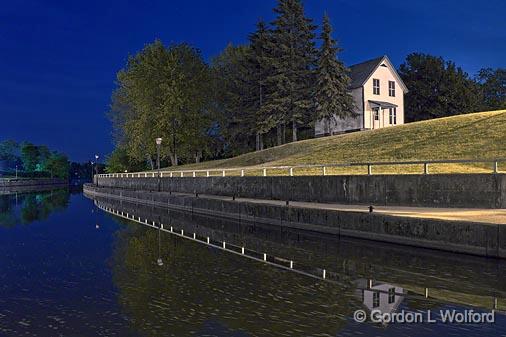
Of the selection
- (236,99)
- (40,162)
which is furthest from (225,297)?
(40,162)

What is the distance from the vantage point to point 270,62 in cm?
5100

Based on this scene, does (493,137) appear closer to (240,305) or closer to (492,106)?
(240,305)

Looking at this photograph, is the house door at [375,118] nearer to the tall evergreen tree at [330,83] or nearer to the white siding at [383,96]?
the white siding at [383,96]

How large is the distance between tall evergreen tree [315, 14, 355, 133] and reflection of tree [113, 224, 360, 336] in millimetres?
35365

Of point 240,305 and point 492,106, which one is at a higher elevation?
point 492,106

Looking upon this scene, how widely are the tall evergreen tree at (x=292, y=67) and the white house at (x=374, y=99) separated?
373 cm

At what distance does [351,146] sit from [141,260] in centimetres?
2667

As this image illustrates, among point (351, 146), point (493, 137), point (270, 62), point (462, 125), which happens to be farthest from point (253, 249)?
point (270, 62)

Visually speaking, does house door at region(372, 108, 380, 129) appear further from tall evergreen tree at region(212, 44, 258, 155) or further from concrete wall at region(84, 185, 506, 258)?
concrete wall at region(84, 185, 506, 258)

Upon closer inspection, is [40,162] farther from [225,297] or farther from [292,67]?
[225,297]

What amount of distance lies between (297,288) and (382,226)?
20.4ft

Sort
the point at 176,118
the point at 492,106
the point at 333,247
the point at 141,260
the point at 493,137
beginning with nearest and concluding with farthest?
the point at 141,260 → the point at 333,247 → the point at 493,137 → the point at 176,118 → the point at 492,106

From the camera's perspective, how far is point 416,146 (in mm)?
30766

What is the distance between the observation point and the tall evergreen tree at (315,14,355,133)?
45.8 metres
